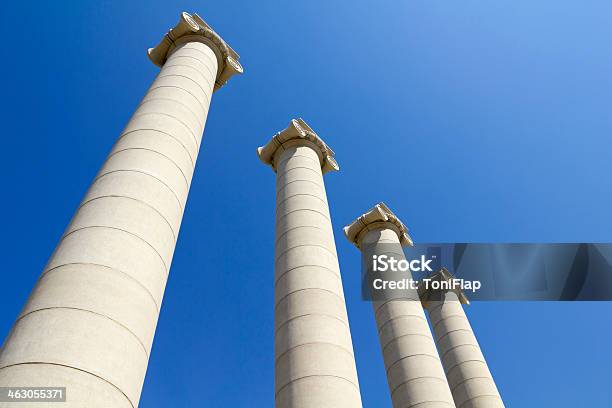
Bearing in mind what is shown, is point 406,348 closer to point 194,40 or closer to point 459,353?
point 459,353

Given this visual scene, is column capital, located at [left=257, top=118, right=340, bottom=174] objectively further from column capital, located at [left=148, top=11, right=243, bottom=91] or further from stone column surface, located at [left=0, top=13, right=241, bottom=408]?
stone column surface, located at [left=0, top=13, right=241, bottom=408]

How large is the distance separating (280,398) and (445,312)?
168 ft

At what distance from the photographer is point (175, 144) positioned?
32688 mm

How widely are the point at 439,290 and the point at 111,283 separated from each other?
7109 cm

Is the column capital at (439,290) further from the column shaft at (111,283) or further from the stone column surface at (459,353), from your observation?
the column shaft at (111,283)

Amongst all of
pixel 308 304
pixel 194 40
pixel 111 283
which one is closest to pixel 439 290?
pixel 308 304

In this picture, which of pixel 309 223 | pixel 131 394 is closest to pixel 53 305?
pixel 131 394

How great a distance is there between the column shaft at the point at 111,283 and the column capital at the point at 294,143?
30710 millimetres

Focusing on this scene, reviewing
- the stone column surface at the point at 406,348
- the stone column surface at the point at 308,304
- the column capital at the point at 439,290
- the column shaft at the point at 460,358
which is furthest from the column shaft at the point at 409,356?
the column capital at the point at 439,290

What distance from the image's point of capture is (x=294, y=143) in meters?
63.5

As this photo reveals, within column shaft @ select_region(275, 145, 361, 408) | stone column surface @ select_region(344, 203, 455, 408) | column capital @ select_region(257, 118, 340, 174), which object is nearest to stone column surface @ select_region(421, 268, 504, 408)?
stone column surface @ select_region(344, 203, 455, 408)

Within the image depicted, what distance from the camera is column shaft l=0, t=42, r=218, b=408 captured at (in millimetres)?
17516

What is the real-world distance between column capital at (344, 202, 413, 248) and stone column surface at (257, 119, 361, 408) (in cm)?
1640

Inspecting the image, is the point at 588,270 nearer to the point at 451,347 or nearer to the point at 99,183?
the point at 451,347
